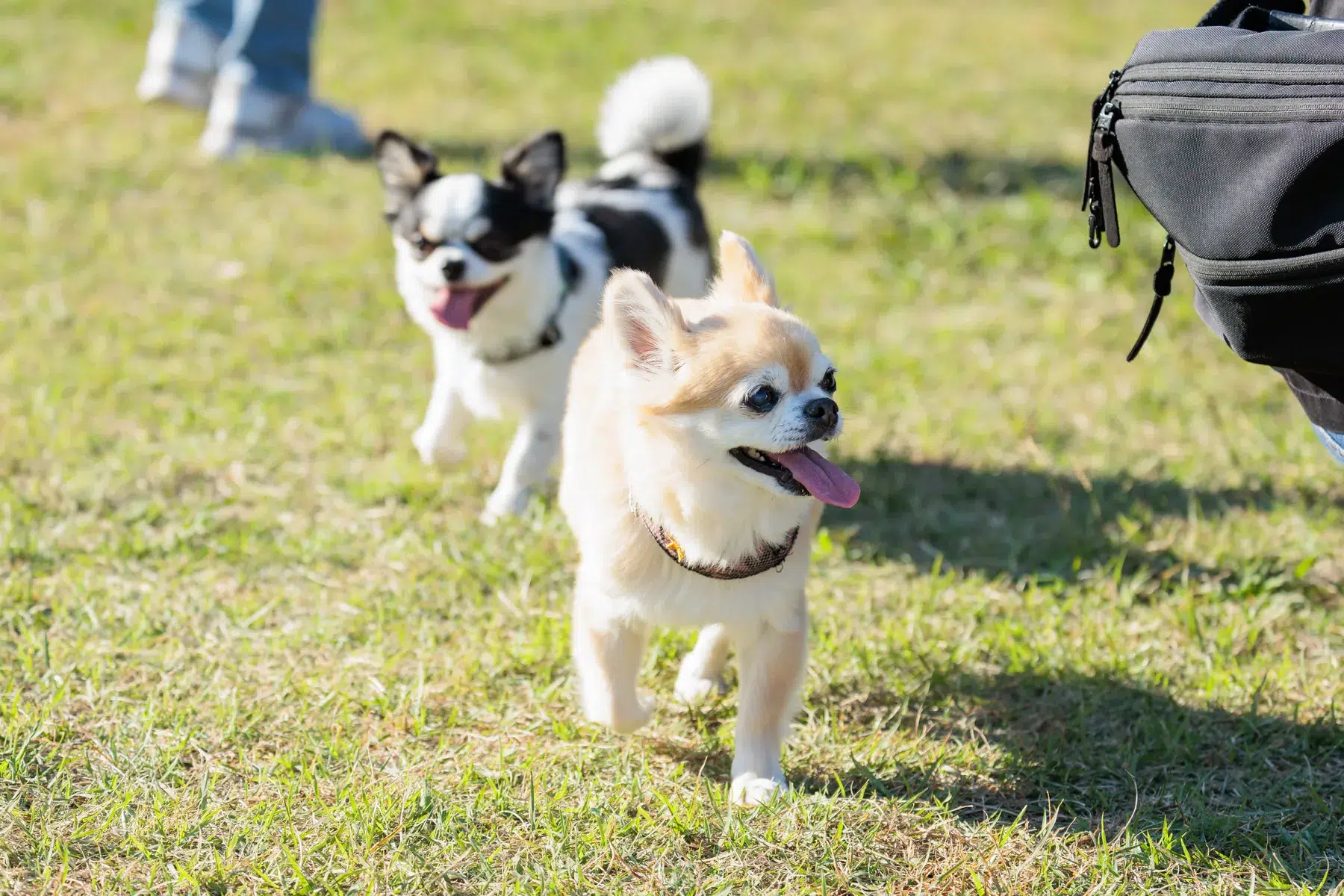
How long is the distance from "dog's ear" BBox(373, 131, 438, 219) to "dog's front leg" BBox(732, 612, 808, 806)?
183cm

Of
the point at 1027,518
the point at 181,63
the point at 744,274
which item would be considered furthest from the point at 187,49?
the point at 744,274

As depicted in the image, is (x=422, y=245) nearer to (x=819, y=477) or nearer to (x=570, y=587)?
(x=570, y=587)

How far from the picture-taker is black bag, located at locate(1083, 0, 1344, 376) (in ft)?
6.41

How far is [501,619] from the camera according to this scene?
→ 2.99 meters

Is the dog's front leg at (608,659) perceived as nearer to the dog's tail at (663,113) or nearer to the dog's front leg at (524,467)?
the dog's front leg at (524,467)

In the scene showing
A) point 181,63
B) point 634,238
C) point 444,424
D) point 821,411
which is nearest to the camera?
point 821,411

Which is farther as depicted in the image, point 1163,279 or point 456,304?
point 456,304

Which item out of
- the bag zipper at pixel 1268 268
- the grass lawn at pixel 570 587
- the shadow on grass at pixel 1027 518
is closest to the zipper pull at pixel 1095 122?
the bag zipper at pixel 1268 268

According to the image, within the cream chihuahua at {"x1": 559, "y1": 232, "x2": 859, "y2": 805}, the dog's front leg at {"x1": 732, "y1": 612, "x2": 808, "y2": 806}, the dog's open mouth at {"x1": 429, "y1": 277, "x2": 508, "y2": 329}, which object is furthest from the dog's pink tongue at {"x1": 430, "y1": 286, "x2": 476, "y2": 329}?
the dog's front leg at {"x1": 732, "y1": 612, "x2": 808, "y2": 806}

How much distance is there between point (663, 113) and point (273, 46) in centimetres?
283

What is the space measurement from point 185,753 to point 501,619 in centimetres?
76

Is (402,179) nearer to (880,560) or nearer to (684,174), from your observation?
(684,174)

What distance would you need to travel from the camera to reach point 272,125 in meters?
6.19

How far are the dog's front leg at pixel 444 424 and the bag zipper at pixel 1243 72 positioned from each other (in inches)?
78.6
